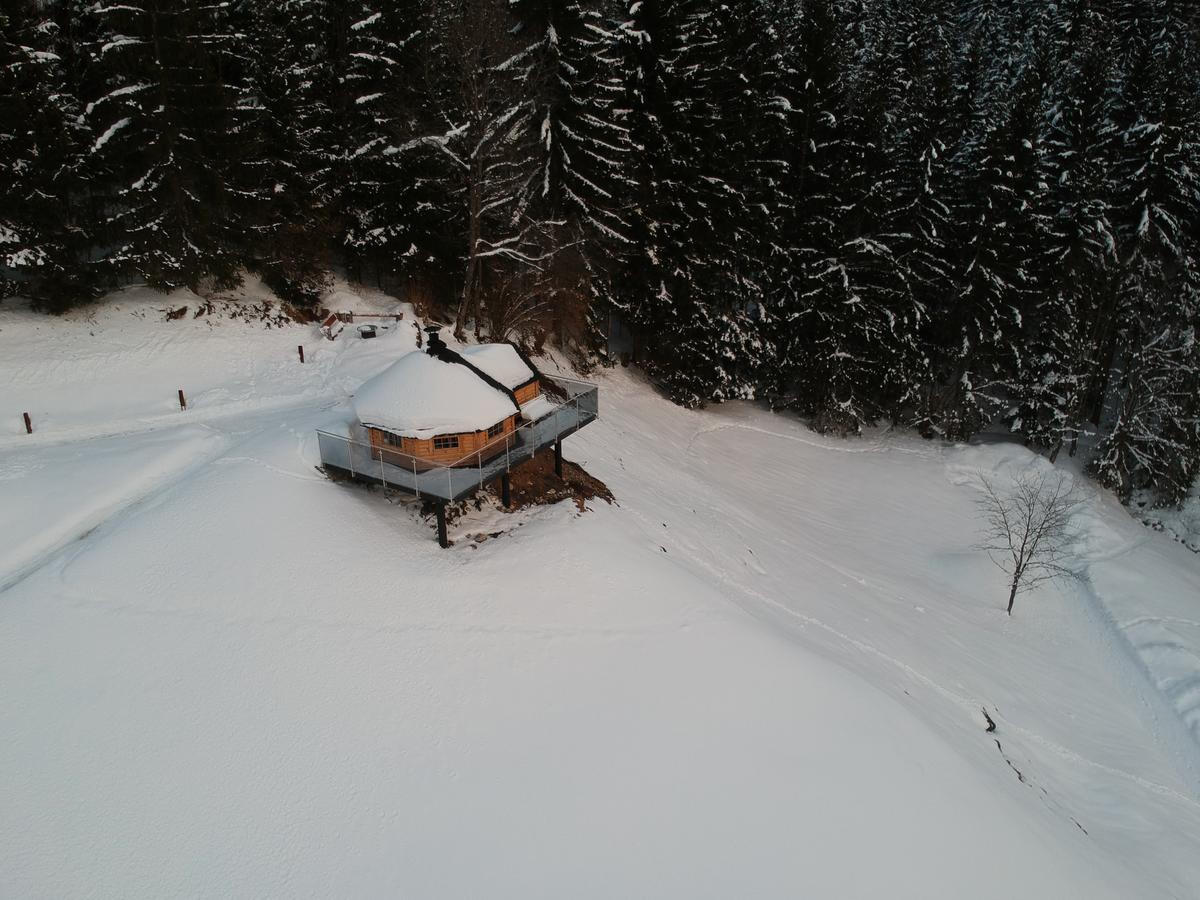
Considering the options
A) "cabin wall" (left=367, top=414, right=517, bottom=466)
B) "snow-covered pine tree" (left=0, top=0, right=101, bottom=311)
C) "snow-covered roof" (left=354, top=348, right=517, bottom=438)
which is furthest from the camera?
"snow-covered pine tree" (left=0, top=0, right=101, bottom=311)

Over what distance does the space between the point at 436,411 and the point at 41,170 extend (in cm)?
1701

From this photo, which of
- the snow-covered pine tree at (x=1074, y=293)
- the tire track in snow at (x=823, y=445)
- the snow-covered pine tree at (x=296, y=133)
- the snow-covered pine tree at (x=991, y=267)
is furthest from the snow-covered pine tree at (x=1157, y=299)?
the snow-covered pine tree at (x=296, y=133)

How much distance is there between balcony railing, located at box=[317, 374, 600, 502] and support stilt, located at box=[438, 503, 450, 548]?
1.27 feet

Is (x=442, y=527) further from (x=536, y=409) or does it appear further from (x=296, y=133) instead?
(x=296, y=133)

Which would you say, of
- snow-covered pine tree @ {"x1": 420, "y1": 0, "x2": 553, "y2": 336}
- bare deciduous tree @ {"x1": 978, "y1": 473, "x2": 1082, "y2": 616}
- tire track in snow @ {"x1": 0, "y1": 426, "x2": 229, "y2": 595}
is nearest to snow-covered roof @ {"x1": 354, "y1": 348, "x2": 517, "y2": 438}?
tire track in snow @ {"x1": 0, "y1": 426, "x2": 229, "y2": 595}

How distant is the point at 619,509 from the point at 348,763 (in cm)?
903

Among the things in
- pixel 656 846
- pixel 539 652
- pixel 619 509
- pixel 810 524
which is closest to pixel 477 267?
pixel 619 509

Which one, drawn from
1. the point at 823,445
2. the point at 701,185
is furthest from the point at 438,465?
the point at 823,445

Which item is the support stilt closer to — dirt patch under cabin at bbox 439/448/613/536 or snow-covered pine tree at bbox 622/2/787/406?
dirt patch under cabin at bbox 439/448/613/536

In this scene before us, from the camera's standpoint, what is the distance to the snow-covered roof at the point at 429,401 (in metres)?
13.6

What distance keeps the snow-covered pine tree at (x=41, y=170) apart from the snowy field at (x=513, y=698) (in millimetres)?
3154

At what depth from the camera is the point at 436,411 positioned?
13.6 metres

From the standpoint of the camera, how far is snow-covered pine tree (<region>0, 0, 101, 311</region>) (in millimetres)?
19312

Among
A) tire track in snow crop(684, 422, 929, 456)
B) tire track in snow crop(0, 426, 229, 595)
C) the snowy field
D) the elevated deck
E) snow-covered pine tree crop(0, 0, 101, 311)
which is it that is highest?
snow-covered pine tree crop(0, 0, 101, 311)
